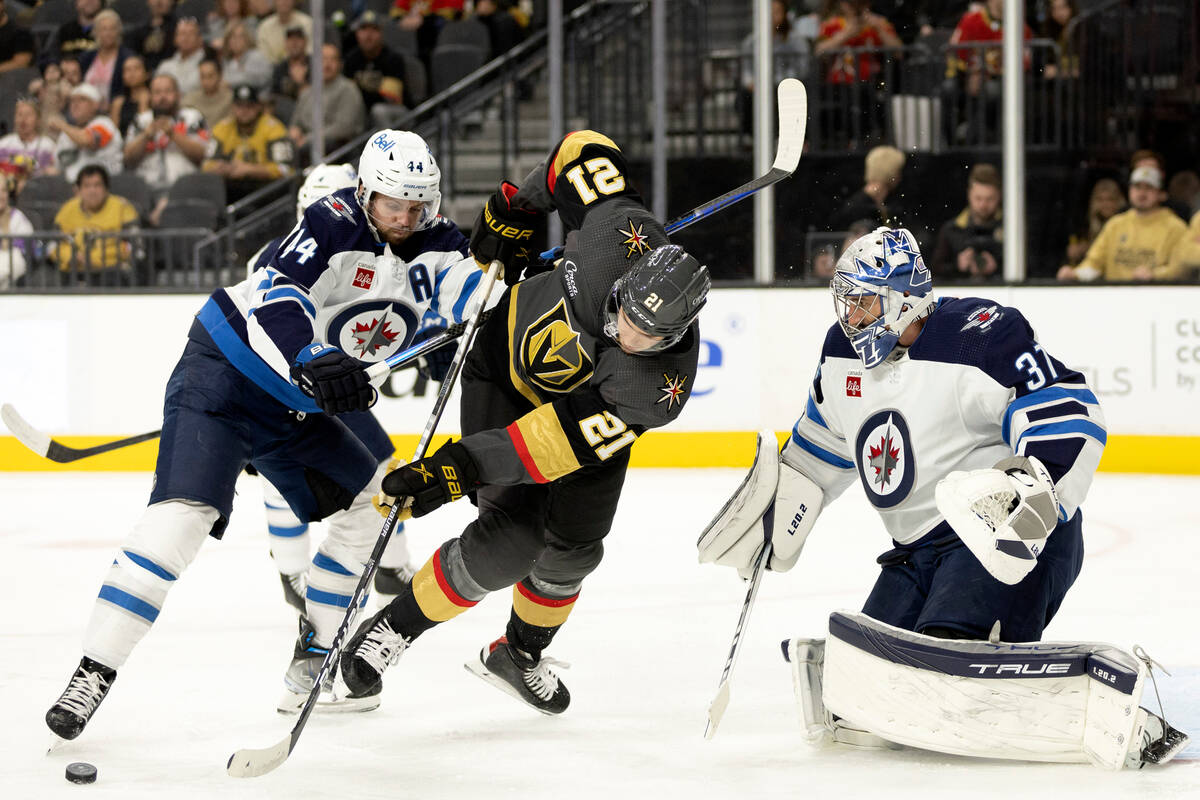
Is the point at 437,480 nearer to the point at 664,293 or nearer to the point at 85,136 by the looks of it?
the point at 664,293

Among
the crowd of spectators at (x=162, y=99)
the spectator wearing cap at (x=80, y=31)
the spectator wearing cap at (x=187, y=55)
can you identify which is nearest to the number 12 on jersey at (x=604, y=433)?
the crowd of spectators at (x=162, y=99)

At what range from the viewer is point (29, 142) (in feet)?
22.9

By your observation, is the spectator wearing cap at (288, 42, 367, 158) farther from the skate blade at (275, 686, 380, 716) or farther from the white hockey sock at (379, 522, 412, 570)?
the skate blade at (275, 686, 380, 716)

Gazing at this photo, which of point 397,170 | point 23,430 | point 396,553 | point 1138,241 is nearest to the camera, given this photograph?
point 397,170

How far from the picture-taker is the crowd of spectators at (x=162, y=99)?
22.5 feet

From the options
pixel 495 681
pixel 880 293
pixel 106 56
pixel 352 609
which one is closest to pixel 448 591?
pixel 352 609

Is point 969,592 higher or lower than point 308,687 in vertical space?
higher

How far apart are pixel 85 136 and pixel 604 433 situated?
5.33 m

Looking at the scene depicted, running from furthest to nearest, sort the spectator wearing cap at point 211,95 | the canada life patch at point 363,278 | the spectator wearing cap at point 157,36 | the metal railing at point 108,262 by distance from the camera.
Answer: the spectator wearing cap at point 157,36 < the spectator wearing cap at point 211,95 < the metal railing at point 108,262 < the canada life patch at point 363,278

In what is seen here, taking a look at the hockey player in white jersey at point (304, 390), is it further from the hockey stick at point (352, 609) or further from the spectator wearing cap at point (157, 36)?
the spectator wearing cap at point (157, 36)

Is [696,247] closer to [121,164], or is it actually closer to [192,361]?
[121,164]

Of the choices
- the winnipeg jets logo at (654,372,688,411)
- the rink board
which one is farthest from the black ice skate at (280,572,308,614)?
the rink board

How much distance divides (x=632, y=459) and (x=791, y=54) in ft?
6.47

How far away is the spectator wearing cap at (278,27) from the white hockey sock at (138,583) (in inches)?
189
